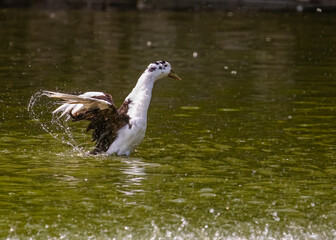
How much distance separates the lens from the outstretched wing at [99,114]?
10297mm

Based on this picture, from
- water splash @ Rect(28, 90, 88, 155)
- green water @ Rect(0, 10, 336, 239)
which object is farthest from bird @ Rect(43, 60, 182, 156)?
water splash @ Rect(28, 90, 88, 155)

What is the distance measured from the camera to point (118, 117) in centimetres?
1077

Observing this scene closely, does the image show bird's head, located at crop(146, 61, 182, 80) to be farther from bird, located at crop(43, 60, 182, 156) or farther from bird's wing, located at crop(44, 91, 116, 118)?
bird's wing, located at crop(44, 91, 116, 118)

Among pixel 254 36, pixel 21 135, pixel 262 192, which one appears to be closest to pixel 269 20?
pixel 254 36

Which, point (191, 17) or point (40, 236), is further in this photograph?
point (191, 17)

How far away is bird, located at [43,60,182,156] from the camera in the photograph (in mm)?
10586

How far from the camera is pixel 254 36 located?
26250mm

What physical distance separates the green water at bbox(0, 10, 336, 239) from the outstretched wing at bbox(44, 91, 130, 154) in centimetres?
28

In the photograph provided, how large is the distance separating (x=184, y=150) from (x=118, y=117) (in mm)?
1124

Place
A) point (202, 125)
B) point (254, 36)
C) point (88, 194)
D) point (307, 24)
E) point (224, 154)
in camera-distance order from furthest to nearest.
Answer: point (307, 24)
point (254, 36)
point (202, 125)
point (224, 154)
point (88, 194)

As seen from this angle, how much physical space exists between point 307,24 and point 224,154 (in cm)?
1928

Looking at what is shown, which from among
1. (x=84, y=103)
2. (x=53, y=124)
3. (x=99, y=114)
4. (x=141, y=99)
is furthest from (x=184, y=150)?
(x=53, y=124)

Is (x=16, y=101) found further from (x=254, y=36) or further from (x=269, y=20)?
(x=269, y=20)

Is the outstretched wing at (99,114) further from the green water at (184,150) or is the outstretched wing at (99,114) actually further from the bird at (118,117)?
the green water at (184,150)
